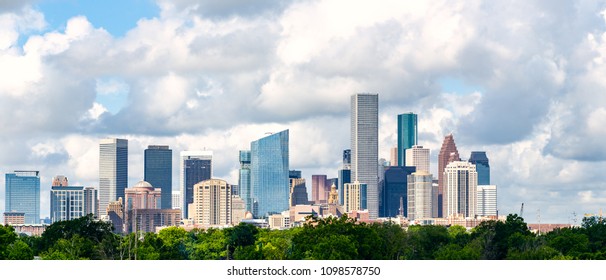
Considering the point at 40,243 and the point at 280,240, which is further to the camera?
the point at 40,243

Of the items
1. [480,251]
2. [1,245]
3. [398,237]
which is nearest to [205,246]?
[398,237]

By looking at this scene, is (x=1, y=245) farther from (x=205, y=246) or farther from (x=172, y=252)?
(x=205, y=246)

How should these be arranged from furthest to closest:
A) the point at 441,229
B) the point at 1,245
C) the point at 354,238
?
1. the point at 441,229
2. the point at 354,238
3. the point at 1,245

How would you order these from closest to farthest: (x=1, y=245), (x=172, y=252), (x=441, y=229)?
(x=1, y=245)
(x=172, y=252)
(x=441, y=229)

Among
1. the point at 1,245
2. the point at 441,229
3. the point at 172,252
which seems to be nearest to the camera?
the point at 1,245
